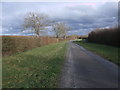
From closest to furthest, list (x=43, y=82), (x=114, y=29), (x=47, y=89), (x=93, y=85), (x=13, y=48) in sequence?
(x=47, y=89), (x=93, y=85), (x=43, y=82), (x=13, y=48), (x=114, y=29)

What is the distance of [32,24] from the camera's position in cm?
4428

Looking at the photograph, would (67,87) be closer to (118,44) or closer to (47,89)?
(47,89)

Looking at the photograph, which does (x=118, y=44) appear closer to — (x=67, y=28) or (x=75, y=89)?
(x=75, y=89)

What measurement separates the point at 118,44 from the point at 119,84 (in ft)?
78.5

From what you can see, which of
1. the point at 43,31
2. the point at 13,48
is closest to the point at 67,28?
the point at 43,31

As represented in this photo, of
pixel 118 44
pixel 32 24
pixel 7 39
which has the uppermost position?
pixel 32 24

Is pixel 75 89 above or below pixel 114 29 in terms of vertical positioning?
below

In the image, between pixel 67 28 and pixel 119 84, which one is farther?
pixel 67 28

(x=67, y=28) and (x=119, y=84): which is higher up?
(x=67, y=28)

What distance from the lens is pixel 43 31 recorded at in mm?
45375

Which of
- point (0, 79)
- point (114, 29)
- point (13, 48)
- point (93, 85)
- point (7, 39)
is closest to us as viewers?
point (93, 85)

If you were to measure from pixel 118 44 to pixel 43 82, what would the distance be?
82.4 feet

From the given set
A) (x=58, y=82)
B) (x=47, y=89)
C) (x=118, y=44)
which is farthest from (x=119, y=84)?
(x=118, y=44)

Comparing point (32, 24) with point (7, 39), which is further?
point (32, 24)
